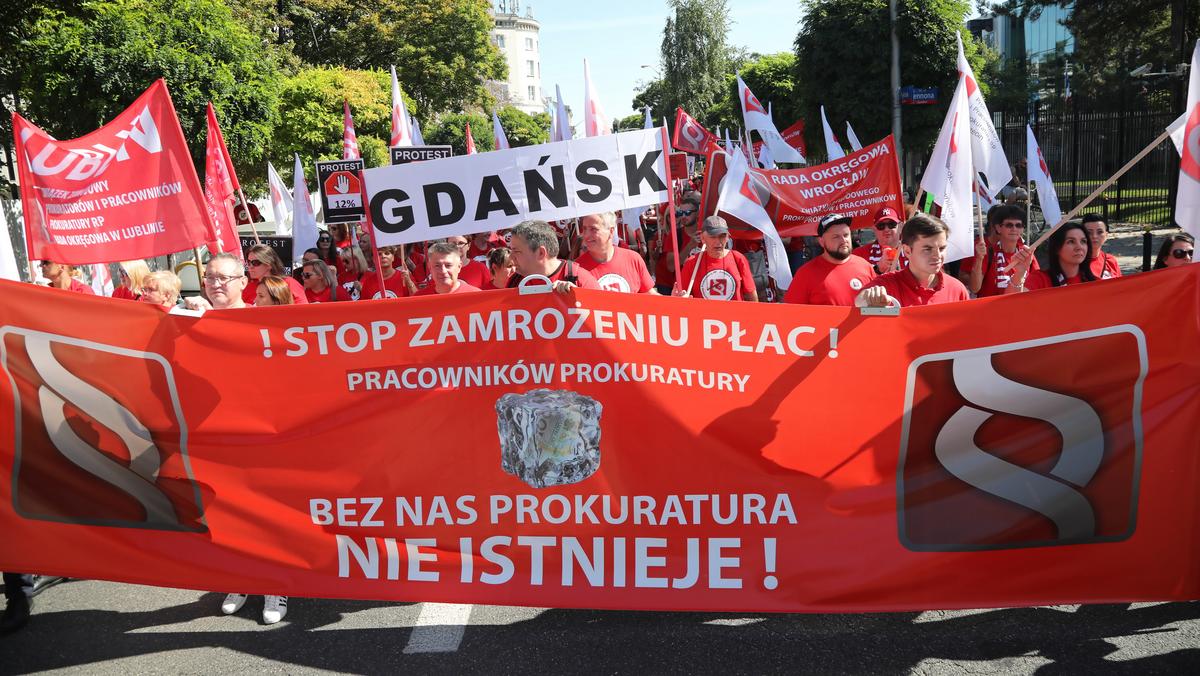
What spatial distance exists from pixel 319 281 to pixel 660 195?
11.3 feet

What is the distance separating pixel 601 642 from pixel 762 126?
11.4 meters

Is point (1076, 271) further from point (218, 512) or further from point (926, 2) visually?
point (926, 2)

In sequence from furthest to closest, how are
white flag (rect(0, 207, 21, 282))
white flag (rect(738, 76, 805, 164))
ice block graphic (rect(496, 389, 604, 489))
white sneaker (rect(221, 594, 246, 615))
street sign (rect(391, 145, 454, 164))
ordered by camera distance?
white flag (rect(738, 76, 805, 164)), street sign (rect(391, 145, 454, 164)), white sneaker (rect(221, 594, 246, 615)), white flag (rect(0, 207, 21, 282)), ice block graphic (rect(496, 389, 604, 489))

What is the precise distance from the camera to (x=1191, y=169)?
4.19m

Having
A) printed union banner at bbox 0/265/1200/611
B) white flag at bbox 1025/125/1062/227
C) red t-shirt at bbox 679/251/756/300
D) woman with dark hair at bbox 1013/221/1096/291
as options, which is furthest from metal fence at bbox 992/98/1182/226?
printed union banner at bbox 0/265/1200/611

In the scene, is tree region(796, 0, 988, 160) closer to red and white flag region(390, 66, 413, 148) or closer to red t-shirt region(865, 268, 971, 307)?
red and white flag region(390, 66, 413, 148)

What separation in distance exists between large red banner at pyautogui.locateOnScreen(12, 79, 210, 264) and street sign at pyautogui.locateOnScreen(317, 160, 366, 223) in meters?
3.19

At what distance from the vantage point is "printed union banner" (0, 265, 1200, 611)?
3.73 metres

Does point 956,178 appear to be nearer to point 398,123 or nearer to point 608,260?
point 608,260

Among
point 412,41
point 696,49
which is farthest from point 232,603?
point 696,49

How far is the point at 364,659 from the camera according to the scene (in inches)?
161

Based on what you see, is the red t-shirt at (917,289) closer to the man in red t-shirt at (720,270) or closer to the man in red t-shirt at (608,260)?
the man in red t-shirt at (608,260)

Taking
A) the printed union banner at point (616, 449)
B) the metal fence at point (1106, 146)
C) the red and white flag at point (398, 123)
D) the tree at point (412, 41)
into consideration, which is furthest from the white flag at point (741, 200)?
the tree at point (412, 41)

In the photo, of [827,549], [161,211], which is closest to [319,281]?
[161,211]
